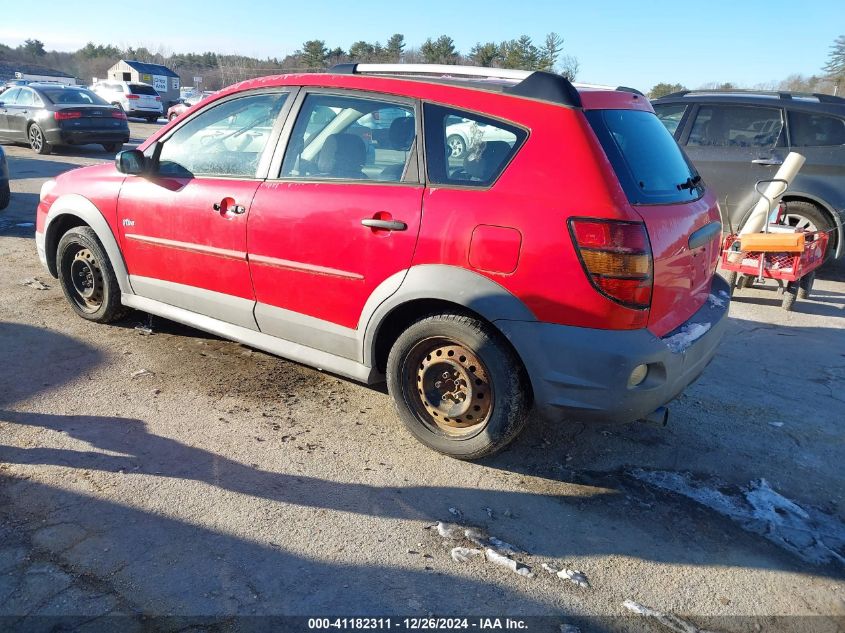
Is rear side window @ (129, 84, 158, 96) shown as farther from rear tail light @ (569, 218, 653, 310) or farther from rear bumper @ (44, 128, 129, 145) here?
rear tail light @ (569, 218, 653, 310)

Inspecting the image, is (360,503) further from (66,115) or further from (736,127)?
(66,115)

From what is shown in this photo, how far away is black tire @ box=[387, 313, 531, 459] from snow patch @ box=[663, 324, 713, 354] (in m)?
0.69

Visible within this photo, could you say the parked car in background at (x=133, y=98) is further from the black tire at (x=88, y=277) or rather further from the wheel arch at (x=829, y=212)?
the wheel arch at (x=829, y=212)

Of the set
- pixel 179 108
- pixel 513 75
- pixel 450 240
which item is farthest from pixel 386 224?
pixel 179 108

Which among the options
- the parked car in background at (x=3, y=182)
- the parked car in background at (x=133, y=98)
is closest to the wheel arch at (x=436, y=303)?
the parked car in background at (x=3, y=182)

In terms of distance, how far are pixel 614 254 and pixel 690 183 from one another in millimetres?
1106

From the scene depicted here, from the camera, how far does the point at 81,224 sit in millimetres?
4973

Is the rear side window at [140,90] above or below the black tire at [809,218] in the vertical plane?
above

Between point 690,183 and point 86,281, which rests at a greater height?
point 690,183

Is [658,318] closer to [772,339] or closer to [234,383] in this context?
[234,383]

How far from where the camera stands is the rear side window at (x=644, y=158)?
3031mm

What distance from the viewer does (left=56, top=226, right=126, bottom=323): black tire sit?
15.6 feet

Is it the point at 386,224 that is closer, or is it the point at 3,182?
the point at 386,224

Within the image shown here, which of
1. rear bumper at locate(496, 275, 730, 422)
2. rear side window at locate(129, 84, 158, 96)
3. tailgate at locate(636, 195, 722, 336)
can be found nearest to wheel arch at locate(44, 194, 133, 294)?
rear bumper at locate(496, 275, 730, 422)
